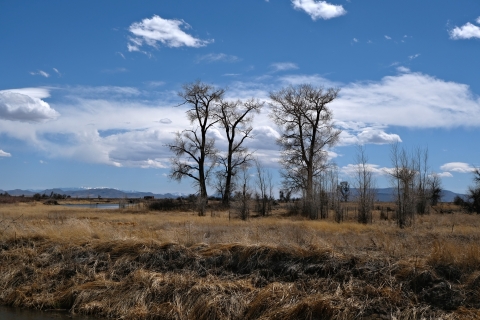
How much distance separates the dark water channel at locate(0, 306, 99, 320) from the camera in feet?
38.3

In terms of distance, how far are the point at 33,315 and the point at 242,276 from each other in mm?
5906

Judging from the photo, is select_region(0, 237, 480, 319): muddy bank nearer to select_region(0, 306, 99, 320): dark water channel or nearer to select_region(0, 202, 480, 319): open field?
select_region(0, 202, 480, 319): open field

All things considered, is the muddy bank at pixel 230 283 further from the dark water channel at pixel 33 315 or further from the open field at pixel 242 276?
the dark water channel at pixel 33 315

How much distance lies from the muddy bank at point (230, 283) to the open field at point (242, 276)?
29mm

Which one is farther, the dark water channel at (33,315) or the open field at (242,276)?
the dark water channel at (33,315)

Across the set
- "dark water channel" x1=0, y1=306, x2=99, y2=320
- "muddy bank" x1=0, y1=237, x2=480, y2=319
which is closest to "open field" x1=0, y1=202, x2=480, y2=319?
"muddy bank" x1=0, y1=237, x2=480, y2=319

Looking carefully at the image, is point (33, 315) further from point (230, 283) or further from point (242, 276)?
point (242, 276)

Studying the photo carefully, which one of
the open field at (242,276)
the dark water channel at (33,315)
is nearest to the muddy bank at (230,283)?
the open field at (242,276)

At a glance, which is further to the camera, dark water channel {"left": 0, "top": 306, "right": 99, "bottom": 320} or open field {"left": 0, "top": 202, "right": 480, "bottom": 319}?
dark water channel {"left": 0, "top": 306, "right": 99, "bottom": 320}

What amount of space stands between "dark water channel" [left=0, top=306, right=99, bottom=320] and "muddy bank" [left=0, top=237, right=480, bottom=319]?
0.30m

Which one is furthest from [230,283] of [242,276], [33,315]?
[33,315]

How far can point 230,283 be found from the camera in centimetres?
1176

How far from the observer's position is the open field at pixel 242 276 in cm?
1023

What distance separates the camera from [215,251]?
13523 mm
